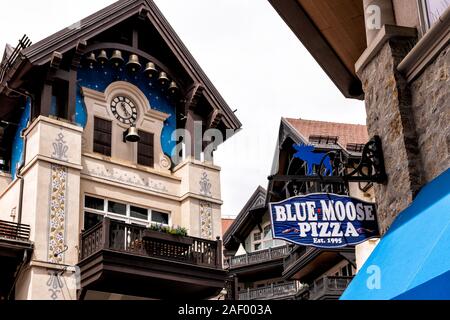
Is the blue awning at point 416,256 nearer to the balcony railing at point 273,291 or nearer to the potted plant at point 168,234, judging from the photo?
the potted plant at point 168,234

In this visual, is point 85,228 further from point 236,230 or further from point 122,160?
point 236,230

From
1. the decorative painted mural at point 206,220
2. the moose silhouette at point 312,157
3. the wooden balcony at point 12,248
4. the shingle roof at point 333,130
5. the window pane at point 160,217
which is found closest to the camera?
the moose silhouette at point 312,157

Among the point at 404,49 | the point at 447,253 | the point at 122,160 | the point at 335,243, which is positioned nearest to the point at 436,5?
the point at 404,49

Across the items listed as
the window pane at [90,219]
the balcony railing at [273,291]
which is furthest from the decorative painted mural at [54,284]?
the balcony railing at [273,291]

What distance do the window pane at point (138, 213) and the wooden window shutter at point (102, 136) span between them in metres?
1.68

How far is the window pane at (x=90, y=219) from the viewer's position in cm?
2008

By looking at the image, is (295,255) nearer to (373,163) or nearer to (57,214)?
(57,214)

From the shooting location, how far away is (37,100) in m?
21.2

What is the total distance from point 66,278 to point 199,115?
7234 millimetres

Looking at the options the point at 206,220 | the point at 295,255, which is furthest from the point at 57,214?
the point at 295,255

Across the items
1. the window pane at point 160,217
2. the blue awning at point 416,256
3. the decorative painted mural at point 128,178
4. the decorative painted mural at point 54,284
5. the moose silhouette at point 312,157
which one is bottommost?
the blue awning at point 416,256

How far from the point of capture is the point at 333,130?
115 ft

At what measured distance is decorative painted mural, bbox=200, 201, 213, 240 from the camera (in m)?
21.8

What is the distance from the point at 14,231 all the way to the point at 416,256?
14031 mm
